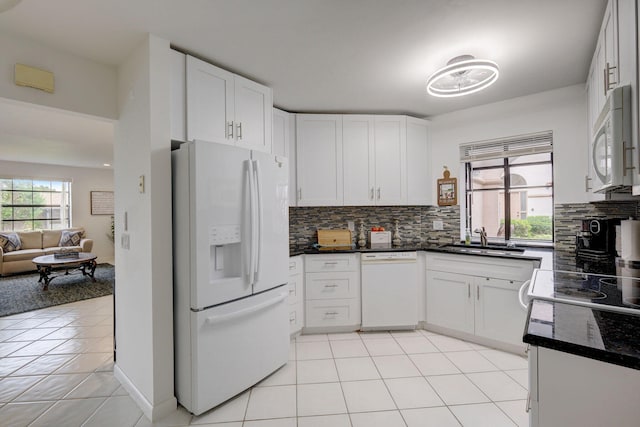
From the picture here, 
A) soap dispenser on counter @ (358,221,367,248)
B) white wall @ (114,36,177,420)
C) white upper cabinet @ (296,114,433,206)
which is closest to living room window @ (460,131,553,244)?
white upper cabinet @ (296,114,433,206)

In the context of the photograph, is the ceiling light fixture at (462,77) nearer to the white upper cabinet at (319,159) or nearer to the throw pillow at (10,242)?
the white upper cabinet at (319,159)

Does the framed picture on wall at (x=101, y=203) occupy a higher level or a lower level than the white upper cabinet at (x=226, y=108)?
lower

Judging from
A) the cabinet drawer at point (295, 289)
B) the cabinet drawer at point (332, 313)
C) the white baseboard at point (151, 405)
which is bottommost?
the white baseboard at point (151, 405)

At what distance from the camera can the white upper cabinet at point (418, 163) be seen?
3408mm

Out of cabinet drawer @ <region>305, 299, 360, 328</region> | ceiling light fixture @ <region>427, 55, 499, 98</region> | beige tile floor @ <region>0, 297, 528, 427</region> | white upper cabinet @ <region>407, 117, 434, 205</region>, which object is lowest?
beige tile floor @ <region>0, 297, 528, 427</region>

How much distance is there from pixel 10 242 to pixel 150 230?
21.6 ft

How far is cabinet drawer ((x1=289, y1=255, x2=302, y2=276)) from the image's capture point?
286 cm

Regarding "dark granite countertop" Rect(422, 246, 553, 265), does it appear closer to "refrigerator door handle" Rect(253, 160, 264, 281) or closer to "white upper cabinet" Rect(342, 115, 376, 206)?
"white upper cabinet" Rect(342, 115, 376, 206)

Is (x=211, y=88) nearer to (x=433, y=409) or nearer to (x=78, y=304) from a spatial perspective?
(x=433, y=409)

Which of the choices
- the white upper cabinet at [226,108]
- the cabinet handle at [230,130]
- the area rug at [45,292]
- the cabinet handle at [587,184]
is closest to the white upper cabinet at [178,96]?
the white upper cabinet at [226,108]

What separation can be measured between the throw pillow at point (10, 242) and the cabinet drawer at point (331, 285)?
266 inches

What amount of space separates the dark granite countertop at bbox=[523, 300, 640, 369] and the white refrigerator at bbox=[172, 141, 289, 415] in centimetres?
161

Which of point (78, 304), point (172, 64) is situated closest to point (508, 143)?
point (172, 64)

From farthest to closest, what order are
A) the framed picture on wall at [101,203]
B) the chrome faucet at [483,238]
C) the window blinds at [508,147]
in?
the framed picture on wall at [101,203], the chrome faucet at [483,238], the window blinds at [508,147]
